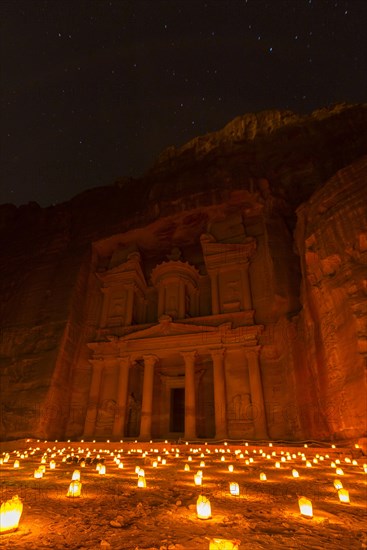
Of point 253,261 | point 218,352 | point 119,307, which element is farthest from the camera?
point 119,307

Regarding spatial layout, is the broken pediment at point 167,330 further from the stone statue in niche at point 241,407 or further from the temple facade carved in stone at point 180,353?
the stone statue in niche at point 241,407

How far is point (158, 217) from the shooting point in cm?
2591

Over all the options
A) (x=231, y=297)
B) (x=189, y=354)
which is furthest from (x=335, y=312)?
(x=189, y=354)

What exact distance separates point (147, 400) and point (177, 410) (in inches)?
182

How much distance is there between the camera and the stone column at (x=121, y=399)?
1900 cm

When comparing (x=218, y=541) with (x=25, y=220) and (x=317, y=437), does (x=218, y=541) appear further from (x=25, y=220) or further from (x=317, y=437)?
(x=25, y=220)

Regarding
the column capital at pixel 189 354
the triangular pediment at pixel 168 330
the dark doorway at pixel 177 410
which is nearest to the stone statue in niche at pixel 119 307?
the triangular pediment at pixel 168 330

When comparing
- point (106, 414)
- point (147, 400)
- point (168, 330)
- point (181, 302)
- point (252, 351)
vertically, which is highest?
point (181, 302)

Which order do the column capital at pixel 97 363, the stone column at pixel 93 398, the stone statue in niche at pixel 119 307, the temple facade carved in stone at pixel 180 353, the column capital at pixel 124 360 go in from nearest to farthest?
the temple facade carved in stone at pixel 180 353 → the stone column at pixel 93 398 → the column capital at pixel 124 360 → the column capital at pixel 97 363 → the stone statue in niche at pixel 119 307

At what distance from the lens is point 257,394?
1762 cm

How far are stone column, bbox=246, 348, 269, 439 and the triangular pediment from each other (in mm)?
2782

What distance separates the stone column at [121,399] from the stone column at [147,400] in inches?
50.4

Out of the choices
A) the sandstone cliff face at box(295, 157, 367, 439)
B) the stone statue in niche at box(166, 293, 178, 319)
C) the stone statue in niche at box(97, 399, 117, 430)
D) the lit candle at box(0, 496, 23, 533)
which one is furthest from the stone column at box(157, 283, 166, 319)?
the lit candle at box(0, 496, 23, 533)

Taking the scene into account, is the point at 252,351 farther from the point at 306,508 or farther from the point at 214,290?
the point at 306,508
